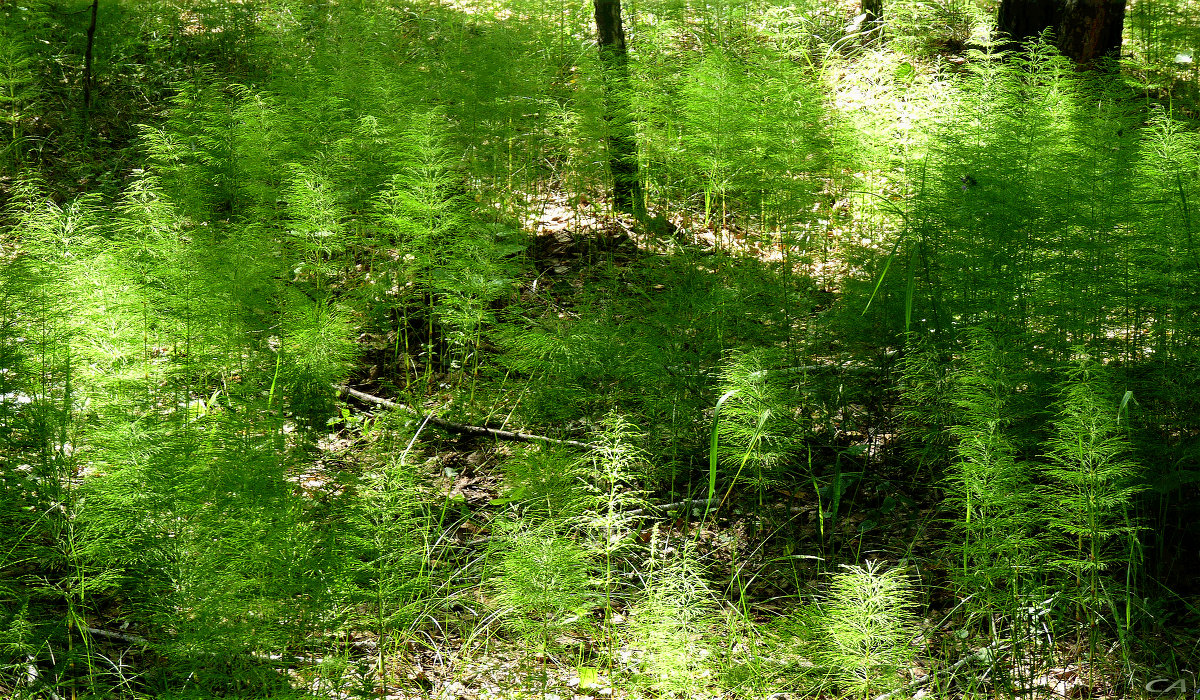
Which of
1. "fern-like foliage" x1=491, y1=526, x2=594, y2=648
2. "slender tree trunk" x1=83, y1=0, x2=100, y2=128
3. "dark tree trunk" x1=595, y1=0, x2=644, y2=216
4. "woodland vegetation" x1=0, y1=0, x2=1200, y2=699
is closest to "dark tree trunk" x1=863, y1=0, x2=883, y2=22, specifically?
A: "woodland vegetation" x1=0, y1=0, x2=1200, y2=699

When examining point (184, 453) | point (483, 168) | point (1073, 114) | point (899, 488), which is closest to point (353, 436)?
point (184, 453)

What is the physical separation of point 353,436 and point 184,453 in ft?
5.07

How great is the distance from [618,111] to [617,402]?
6.17ft

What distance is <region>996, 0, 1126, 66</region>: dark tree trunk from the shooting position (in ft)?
15.9

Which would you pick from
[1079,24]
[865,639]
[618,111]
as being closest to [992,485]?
[865,639]

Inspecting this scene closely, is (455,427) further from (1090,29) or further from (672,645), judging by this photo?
(1090,29)

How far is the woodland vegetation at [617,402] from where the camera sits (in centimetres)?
238

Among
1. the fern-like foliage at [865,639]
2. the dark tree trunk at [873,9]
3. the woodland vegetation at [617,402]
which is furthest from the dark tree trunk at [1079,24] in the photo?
the fern-like foliage at [865,639]

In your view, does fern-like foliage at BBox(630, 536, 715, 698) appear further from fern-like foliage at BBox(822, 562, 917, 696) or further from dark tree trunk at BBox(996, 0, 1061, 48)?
dark tree trunk at BBox(996, 0, 1061, 48)

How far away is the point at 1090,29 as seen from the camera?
16.0 feet

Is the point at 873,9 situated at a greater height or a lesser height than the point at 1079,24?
greater

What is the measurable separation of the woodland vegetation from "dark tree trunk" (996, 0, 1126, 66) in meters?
0.15

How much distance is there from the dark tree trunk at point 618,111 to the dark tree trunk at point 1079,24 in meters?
2.10

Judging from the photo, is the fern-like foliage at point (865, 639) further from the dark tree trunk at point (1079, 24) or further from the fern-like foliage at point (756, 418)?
the dark tree trunk at point (1079, 24)
